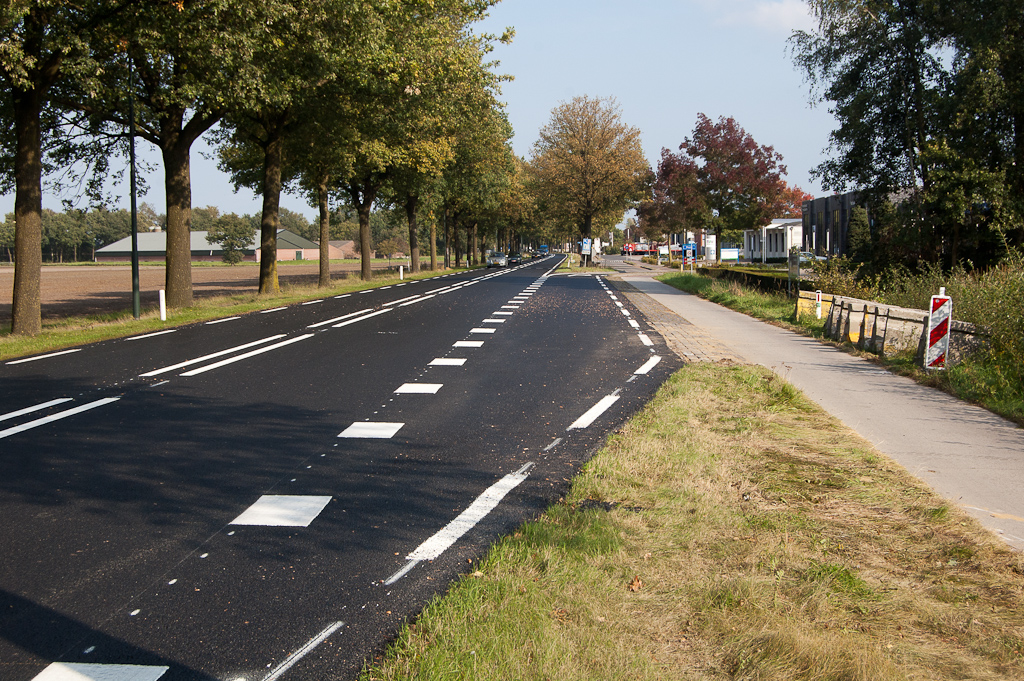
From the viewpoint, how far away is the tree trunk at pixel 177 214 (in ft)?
71.8

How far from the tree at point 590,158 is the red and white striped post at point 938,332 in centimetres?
5138

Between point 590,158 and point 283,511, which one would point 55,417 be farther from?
point 590,158

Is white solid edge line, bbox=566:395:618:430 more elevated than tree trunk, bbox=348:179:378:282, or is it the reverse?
tree trunk, bbox=348:179:378:282

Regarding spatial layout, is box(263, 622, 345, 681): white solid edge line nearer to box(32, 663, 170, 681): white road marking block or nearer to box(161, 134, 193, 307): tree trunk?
box(32, 663, 170, 681): white road marking block

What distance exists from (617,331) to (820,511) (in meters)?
12.1

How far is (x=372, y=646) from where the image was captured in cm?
→ 340

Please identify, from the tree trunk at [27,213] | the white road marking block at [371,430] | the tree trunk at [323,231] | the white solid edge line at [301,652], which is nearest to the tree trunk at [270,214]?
the tree trunk at [323,231]

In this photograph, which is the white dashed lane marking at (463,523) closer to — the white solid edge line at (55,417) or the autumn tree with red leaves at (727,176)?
the white solid edge line at (55,417)

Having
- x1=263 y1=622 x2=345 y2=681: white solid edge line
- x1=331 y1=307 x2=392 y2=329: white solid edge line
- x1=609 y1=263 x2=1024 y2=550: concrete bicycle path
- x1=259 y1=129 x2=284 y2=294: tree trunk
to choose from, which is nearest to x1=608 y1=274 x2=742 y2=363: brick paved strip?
x1=609 y1=263 x2=1024 y2=550: concrete bicycle path

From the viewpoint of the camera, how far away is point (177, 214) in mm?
22125

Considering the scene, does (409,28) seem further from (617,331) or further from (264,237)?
(617,331)

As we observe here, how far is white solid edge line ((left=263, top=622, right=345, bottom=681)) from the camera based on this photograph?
3.19 metres

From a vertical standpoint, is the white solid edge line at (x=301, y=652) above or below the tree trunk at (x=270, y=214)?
below

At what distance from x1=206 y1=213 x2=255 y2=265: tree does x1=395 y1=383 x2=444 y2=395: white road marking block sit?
11306 cm
